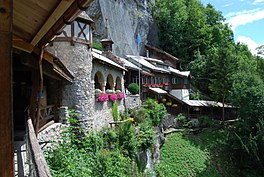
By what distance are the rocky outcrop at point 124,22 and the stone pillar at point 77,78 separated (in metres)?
13.7

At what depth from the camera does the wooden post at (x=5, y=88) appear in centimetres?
211

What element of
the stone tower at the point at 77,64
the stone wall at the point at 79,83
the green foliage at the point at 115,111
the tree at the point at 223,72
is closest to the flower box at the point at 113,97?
the green foliage at the point at 115,111

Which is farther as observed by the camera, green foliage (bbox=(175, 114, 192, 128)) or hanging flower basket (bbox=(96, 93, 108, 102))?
green foliage (bbox=(175, 114, 192, 128))

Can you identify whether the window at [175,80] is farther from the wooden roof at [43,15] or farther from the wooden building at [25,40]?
the wooden roof at [43,15]

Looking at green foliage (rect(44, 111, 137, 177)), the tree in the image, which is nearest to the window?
the tree

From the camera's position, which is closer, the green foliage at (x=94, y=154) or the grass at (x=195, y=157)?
the green foliage at (x=94, y=154)

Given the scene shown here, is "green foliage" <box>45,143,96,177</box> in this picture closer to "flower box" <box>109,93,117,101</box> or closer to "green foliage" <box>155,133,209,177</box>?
"flower box" <box>109,93,117,101</box>

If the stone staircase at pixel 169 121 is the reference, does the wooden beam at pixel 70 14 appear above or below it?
above

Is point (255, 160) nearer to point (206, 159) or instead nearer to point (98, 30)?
point (206, 159)

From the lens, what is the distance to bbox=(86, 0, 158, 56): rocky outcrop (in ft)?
81.4

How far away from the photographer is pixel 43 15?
3.41 metres

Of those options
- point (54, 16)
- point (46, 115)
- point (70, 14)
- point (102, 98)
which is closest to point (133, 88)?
point (102, 98)

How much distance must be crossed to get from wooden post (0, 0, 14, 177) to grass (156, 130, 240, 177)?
48.9 feet

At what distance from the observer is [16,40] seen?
497 cm
